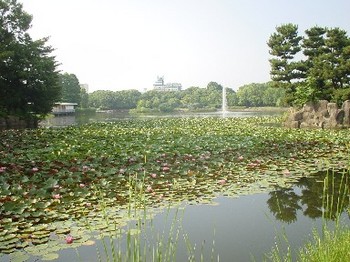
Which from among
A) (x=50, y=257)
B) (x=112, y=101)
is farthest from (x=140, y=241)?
(x=112, y=101)

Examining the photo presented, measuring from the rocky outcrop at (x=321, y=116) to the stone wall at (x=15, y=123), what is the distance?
16.3 metres

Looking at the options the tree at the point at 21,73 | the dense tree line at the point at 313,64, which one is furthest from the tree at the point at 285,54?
the tree at the point at 21,73

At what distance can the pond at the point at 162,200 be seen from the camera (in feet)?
11.6

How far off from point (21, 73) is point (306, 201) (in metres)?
18.3

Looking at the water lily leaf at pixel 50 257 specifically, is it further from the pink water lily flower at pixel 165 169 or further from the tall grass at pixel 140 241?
the pink water lily flower at pixel 165 169

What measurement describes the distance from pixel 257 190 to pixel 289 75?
72.8 ft

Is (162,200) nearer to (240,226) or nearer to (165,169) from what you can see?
(240,226)

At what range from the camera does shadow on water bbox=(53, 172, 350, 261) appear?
140 inches

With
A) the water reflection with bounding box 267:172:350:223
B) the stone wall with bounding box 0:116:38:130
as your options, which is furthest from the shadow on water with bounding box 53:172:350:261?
the stone wall with bounding box 0:116:38:130

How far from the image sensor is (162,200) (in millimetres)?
5191

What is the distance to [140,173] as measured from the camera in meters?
6.76

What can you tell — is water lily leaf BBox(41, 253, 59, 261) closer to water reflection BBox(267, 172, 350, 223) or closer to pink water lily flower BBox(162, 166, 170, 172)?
water reflection BBox(267, 172, 350, 223)

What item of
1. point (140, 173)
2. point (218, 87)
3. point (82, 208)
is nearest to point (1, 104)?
point (140, 173)

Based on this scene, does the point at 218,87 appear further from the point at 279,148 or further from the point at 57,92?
the point at 279,148
